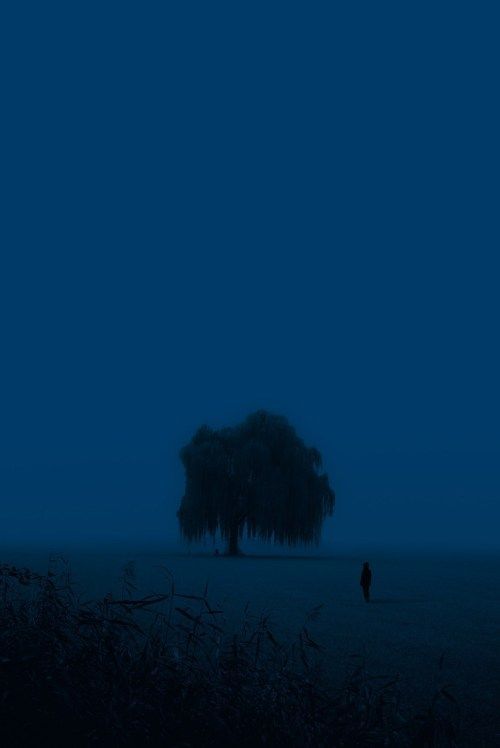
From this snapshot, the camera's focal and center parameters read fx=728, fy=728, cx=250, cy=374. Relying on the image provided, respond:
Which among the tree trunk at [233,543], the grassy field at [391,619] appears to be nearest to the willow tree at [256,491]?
the tree trunk at [233,543]

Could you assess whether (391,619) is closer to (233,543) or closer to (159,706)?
(159,706)

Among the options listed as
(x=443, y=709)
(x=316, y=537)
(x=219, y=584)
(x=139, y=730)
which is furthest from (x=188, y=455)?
(x=139, y=730)

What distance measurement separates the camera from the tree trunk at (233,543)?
38.7 metres

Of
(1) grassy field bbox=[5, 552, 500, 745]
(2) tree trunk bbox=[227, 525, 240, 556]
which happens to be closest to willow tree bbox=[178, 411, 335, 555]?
(2) tree trunk bbox=[227, 525, 240, 556]

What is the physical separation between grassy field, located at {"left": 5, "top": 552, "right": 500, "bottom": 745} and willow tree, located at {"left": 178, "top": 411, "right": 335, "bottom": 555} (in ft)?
27.3

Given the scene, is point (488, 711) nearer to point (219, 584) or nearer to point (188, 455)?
point (219, 584)

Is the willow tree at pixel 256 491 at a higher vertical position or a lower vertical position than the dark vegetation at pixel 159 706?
higher

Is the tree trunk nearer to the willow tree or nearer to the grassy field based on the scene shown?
the willow tree

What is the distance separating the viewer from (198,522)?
37.5 meters

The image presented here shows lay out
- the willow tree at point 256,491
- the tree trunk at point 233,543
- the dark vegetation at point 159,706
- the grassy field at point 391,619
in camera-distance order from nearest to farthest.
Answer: the dark vegetation at point 159,706 < the grassy field at point 391,619 < the willow tree at point 256,491 < the tree trunk at point 233,543

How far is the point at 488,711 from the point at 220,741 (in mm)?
4010

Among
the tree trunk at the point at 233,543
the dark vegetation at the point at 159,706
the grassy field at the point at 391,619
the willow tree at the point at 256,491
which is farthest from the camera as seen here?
the tree trunk at the point at 233,543

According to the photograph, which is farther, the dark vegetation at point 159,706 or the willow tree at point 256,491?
the willow tree at point 256,491

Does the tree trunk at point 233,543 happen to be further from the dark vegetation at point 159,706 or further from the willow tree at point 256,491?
the dark vegetation at point 159,706
